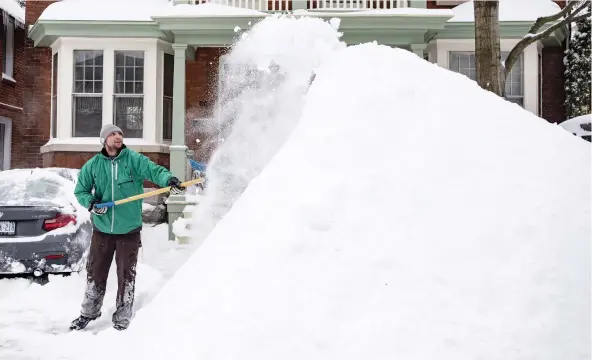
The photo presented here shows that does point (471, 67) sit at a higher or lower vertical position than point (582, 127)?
higher

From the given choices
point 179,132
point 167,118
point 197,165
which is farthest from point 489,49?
point 167,118

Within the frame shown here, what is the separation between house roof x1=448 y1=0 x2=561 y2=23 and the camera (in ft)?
43.6

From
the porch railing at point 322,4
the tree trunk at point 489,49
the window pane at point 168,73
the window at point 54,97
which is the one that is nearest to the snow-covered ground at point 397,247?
the tree trunk at point 489,49

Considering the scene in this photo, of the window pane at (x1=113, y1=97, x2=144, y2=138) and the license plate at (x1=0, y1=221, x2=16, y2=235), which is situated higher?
the window pane at (x1=113, y1=97, x2=144, y2=138)

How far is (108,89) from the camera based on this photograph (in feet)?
44.5

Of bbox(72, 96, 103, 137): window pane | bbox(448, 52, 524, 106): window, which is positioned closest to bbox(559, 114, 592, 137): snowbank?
bbox(448, 52, 524, 106): window

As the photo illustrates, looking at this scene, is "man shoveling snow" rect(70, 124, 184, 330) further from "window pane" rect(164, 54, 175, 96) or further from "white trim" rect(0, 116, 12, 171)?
"white trim" rect(0, 116, 12, 171)

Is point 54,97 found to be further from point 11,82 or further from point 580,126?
point 580,126

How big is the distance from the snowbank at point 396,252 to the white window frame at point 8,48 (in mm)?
16734

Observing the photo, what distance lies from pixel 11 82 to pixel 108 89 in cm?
624

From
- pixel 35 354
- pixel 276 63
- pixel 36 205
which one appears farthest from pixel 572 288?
pixel 36 205

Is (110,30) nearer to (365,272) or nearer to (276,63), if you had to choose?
(276,63)

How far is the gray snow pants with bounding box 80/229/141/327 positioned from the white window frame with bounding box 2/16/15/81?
14649 mm

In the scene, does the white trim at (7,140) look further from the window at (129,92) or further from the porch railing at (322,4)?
the porch railing at (322,4)
